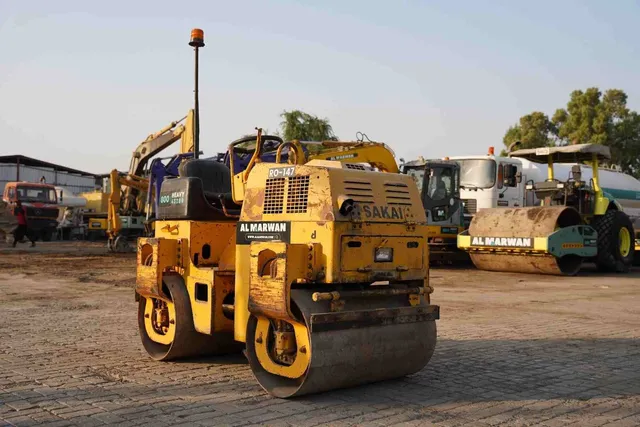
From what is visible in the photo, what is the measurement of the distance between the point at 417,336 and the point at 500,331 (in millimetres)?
3204

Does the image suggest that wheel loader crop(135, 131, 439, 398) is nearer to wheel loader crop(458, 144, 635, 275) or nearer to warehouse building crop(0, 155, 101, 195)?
wheel loader crop(458, 144, 635, 275)

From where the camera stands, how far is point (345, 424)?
477cm

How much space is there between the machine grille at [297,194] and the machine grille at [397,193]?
25.8 inches

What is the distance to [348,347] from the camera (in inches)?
210

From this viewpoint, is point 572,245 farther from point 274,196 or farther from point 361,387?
point 274,196

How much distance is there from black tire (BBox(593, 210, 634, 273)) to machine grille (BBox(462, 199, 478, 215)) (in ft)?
9.64

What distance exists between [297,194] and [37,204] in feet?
97.2

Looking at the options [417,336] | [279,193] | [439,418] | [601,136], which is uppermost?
[601,136]

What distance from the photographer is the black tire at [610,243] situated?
17953 millimetres

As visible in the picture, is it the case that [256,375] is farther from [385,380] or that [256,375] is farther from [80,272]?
[80,272]

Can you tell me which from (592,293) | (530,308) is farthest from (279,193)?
(592,293)

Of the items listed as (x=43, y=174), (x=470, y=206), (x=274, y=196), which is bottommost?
(x=274, y=196)

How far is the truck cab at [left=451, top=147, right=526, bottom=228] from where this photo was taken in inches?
759

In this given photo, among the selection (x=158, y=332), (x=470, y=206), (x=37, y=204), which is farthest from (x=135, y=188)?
(x=158, y=332)
